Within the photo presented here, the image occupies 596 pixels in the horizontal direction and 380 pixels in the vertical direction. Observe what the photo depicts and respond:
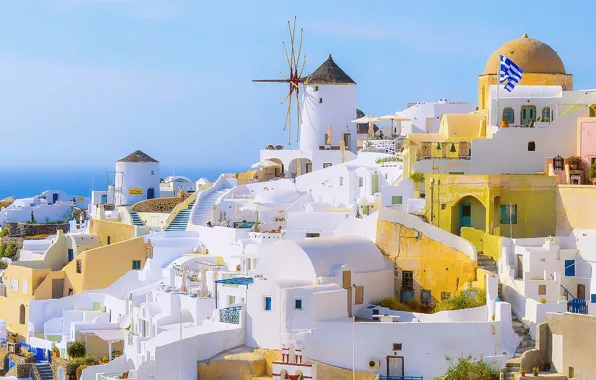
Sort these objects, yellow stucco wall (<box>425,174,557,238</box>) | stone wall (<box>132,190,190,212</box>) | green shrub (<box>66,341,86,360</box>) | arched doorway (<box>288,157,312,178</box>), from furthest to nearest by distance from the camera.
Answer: arched doorway (<box>288,157,312,178</box>) < stone wall (<box>132,190,190,212</box>) < green shrub (<box>66,341,86,360</box>) < yellow stucco wall (<box>425,174,557,238</box>)

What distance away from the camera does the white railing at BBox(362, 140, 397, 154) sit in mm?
48344

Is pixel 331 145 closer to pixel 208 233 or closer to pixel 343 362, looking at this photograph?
pixel 208 233

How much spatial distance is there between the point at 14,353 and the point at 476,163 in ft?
50.0

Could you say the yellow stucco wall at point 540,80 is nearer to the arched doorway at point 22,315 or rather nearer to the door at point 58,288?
the door at point 58,288

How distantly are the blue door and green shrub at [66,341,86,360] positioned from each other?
14.0 m

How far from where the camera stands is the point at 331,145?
173 ft

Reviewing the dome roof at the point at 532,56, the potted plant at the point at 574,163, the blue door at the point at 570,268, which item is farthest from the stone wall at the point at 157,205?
the blue door at the point at 570,268

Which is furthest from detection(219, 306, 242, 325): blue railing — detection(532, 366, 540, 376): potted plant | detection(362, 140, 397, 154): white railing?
detection(362, 140, 397, 154): white railing

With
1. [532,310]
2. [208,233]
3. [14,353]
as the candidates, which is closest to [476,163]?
[532,310]

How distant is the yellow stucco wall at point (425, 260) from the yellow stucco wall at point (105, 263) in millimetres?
11667

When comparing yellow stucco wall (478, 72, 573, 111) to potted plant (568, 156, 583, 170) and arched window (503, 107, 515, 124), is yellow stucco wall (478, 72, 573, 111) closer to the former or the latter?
arched window (503, 107, 515, 124)

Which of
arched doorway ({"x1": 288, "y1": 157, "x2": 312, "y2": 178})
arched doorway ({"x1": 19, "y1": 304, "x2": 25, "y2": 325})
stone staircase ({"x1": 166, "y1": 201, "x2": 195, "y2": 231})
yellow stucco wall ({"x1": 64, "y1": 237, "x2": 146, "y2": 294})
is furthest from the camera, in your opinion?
arched doorway ({"x1": 288, "y1": 157, "x2": 312, "y2": 178})

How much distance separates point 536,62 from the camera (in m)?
41.6

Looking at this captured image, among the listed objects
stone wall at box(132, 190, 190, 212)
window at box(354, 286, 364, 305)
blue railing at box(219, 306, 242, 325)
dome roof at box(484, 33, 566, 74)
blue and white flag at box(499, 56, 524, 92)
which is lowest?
blue railing at box(219, 306, 242, 325)
